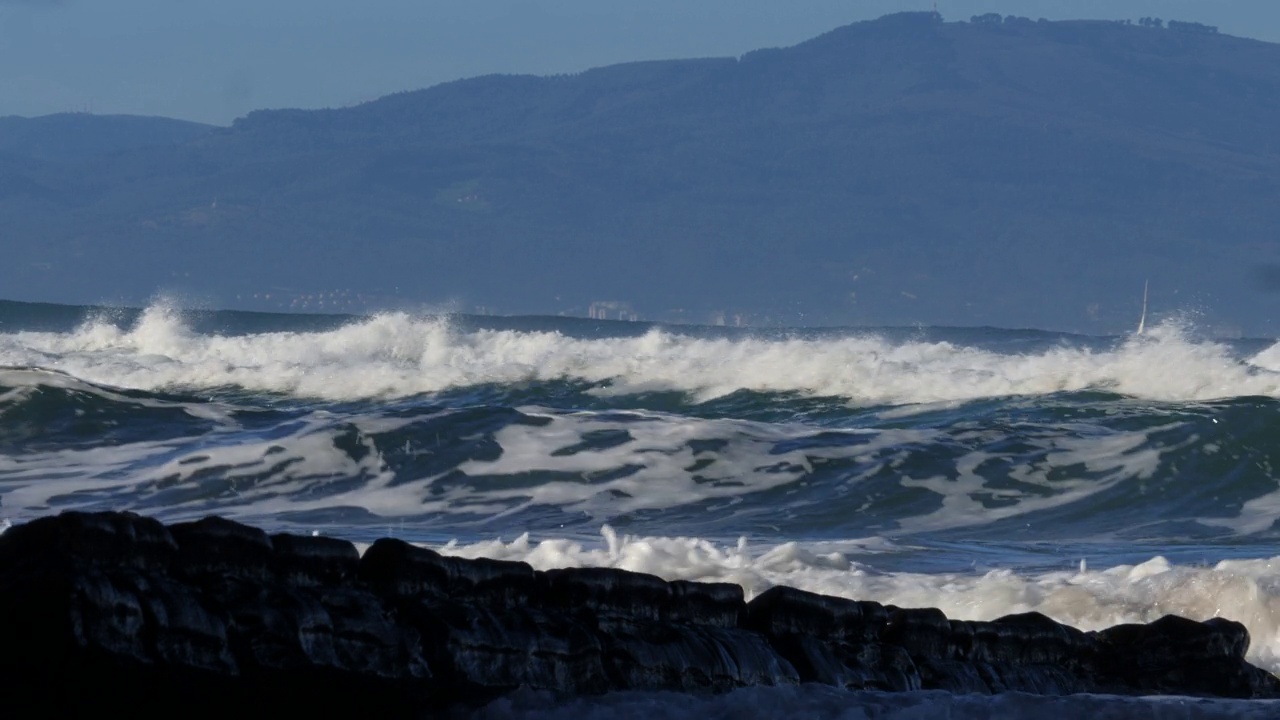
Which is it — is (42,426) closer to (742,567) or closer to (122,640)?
(742,567)

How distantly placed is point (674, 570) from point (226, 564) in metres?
5.13

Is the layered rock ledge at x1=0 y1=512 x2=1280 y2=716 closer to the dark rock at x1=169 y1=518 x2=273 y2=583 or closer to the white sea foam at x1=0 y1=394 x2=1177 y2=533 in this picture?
the dark rock at x1=169 y1=518 x2=273 y2=583

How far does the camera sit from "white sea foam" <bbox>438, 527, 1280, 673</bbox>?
7.93 m

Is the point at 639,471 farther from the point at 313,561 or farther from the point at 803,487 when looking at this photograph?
the point at 313,561

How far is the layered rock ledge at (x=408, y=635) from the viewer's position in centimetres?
353

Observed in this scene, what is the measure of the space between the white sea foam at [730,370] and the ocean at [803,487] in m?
0.16

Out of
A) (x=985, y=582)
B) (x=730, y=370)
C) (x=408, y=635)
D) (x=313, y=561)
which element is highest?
(x=313, y=561)

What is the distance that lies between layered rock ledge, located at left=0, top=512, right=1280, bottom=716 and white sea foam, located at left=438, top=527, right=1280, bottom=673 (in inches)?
92.7

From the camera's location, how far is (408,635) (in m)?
4.05

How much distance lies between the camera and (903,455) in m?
17.0

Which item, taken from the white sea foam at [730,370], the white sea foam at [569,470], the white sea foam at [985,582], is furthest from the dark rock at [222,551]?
the white sea foam at [730,370]

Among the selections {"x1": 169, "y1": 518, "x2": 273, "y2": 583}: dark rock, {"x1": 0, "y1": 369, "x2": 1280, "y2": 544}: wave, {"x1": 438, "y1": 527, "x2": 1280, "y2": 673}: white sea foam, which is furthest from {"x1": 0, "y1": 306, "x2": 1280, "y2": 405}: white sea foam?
{"x1": 169, "y1": 518, "x2": 273, "y2": 583}: dark rock

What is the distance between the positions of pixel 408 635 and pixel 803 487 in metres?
11.7

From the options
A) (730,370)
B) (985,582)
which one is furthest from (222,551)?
(730,370)
